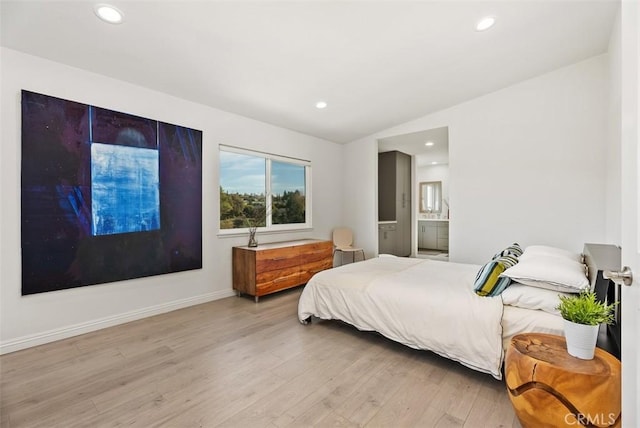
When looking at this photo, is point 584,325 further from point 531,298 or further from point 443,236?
point 443,236

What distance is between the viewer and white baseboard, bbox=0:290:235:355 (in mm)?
2375

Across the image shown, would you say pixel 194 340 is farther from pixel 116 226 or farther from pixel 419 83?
pixel 419 83

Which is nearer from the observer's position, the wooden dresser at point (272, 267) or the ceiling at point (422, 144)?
the wooden dresser at point (272, 267)

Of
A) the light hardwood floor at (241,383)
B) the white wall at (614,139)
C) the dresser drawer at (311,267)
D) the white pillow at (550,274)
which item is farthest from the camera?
the dresser drawer at (311,267)

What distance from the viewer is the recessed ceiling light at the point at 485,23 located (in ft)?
7.99

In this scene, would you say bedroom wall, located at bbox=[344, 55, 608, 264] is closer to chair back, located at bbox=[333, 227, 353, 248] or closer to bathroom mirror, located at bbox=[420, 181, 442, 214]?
chair back, located at bbox=[333, 227, 353, 248]

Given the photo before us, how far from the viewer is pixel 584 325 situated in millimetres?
1384

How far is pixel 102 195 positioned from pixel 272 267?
1.94 meters

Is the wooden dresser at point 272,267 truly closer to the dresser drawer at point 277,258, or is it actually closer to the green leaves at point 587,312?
the dresser drawer at point 277,258

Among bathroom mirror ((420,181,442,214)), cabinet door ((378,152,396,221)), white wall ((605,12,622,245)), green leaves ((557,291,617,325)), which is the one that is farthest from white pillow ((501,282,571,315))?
bathroom mirror ((420,181,442,214))

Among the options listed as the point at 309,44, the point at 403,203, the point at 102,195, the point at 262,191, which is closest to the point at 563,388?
the point at 309,44

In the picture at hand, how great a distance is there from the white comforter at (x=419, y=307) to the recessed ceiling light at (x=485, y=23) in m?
2.18

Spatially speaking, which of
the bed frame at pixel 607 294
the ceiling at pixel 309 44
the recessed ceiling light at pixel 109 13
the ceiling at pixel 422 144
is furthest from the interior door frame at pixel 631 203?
the ceiling at pixel 422 144

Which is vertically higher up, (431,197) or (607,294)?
(431,197)
